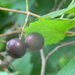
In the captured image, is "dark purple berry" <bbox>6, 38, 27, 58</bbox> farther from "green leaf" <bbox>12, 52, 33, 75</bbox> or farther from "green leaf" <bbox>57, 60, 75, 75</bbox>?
"green leaf" <bbox>12, 52, 33, 75</bbox>

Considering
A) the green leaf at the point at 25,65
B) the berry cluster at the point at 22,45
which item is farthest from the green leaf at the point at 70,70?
the green leaf at the point at 25,65

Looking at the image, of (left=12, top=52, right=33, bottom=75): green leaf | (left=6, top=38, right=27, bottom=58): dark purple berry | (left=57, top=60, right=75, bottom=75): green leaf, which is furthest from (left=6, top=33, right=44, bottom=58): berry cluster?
(left=12, top=52, right=33, bottom=75): green leaf

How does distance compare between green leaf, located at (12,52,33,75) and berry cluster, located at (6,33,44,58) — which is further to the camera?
green leaf, located at (12,52,33,75)

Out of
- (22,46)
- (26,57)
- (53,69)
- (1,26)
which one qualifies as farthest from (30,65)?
(22,46)

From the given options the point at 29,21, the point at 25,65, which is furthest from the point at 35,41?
Result: the point at 25,65

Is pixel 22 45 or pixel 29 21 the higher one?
pixel 22 45

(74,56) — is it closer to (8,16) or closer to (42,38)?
(8,16)

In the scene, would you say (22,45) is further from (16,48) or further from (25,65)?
(25,65)
